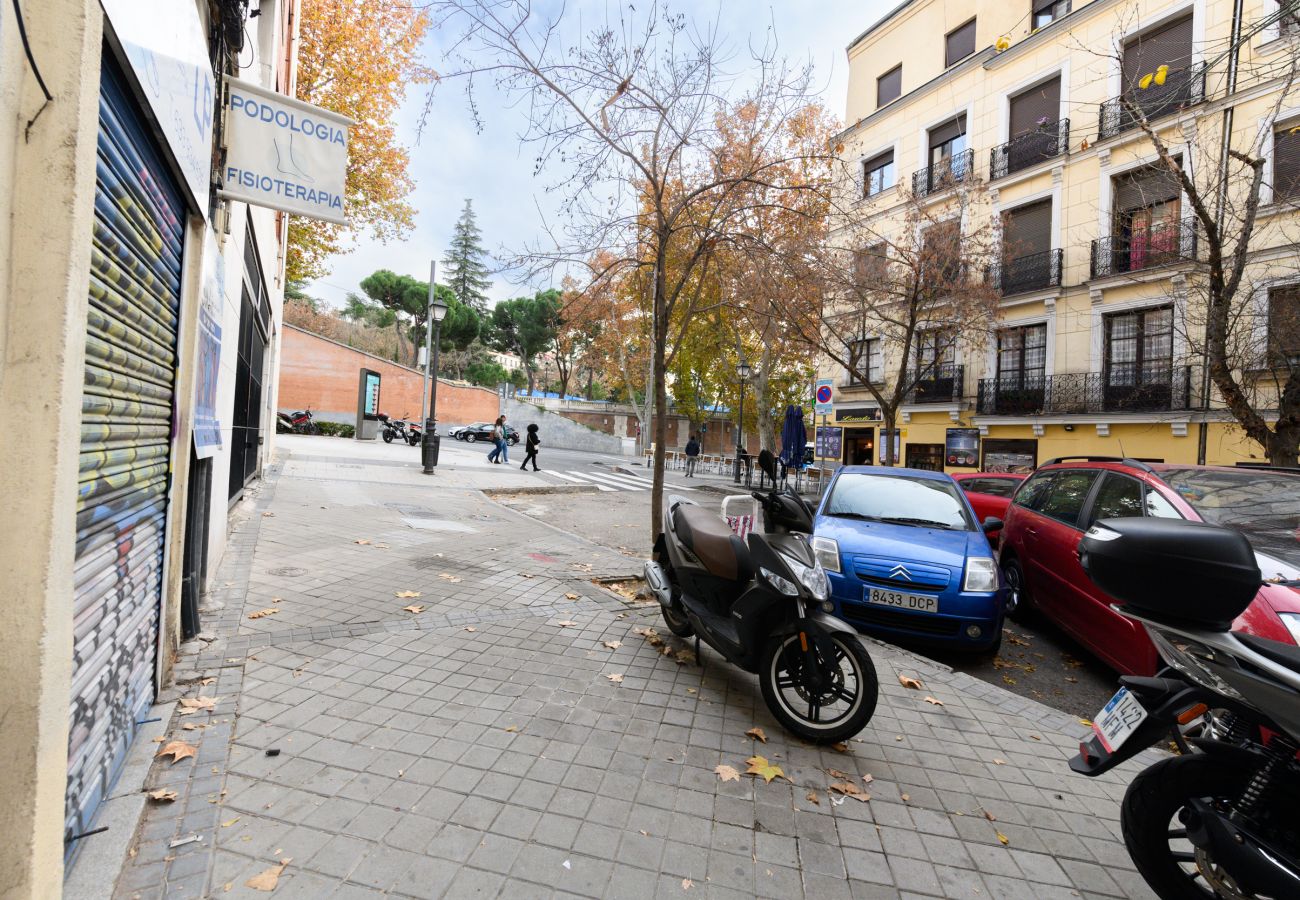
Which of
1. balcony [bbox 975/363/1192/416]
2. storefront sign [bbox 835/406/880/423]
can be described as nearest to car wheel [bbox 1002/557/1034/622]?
balcony [bbox 975/363/1192/416]

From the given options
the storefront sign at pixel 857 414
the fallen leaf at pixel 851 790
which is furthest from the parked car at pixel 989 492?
the storefront sign at pixel 857 414

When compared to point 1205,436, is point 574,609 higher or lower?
lower

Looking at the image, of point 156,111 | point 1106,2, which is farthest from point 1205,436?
point 156,111

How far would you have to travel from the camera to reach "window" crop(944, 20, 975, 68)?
2116 centimetres

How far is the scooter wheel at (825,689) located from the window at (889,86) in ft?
87.2

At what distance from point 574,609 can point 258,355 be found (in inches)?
329

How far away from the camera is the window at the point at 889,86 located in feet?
77.1

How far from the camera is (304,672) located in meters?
3.47

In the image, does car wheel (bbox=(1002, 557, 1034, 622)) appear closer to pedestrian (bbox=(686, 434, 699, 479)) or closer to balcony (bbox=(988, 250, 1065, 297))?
balcony (bbox=(988, 250, 1065, 297))

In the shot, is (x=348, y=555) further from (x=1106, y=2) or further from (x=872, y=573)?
(x=1106, y=2)

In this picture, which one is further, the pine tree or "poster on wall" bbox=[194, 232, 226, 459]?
the pine tree

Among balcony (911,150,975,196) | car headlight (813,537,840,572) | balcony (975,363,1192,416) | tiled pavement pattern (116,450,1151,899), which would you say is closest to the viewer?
tiled pavement pattern (116,450,1151,899)

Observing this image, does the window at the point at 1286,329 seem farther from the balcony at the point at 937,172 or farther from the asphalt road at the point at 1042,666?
the balcony at the point at 937,172

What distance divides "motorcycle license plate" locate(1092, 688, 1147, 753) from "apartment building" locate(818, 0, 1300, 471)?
13.2m
